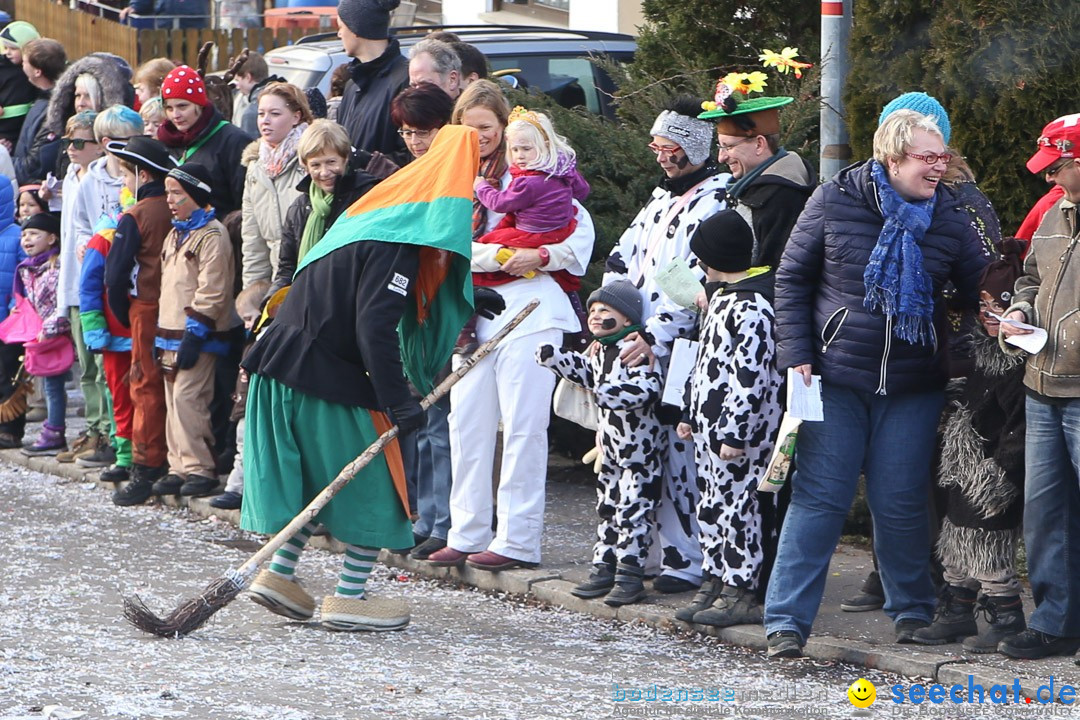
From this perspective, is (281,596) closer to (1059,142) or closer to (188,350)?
(188,350)

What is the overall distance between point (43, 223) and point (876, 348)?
6.66 m

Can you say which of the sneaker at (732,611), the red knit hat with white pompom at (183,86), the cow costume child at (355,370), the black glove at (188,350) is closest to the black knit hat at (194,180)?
the red knit hat with white pompom at (183,86)

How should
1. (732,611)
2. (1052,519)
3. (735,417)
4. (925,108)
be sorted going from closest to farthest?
1. (1052,519)
2. (925,108)
3. (735,417)
4. (732,611)

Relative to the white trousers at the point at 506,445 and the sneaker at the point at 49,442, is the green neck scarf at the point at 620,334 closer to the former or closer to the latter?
the white trousers at the point at 506,445

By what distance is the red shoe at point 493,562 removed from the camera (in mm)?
7691

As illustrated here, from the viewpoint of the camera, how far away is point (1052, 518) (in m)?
6.06

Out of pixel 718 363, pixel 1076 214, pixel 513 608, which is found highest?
pixel 1076 214

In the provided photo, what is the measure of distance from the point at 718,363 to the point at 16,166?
300 inches

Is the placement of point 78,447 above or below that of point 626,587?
below

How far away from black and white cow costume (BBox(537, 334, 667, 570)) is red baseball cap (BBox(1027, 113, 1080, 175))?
1827 mm

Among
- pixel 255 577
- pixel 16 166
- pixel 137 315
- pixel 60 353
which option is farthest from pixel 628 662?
pixel 16 166

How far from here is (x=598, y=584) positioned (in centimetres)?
727

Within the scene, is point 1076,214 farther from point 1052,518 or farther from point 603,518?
point 603,518

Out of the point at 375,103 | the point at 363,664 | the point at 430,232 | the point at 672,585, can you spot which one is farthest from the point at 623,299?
the point at 375,103
